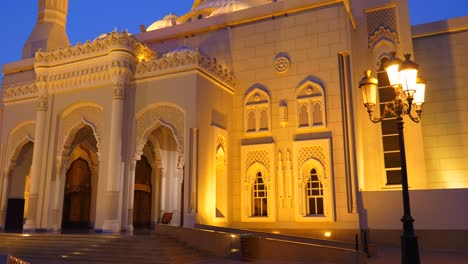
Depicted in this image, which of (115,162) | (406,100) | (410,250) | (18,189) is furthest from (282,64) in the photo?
(18,189)

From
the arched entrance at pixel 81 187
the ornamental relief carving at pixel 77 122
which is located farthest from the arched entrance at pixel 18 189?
the ornamental relief carving at pixel 77 122

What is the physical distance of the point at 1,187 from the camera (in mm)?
15602

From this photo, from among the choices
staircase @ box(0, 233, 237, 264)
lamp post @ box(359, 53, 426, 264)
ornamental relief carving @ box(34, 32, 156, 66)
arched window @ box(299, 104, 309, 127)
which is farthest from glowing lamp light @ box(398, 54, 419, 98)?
ornamental relief carving @ box(34, 32, 156, 66)

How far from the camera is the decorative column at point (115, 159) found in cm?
1254

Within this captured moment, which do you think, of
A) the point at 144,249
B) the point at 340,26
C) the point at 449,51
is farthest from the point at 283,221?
the point at 449,51

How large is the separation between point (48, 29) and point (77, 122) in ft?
24.9

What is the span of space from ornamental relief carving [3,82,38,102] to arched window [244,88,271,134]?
7.87m

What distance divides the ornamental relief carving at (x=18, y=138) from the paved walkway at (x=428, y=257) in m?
12.5

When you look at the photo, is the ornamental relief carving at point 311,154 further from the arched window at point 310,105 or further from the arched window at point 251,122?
the arched window at point 251,122

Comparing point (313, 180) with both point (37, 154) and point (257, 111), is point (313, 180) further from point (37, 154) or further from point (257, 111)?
point (37, 154)

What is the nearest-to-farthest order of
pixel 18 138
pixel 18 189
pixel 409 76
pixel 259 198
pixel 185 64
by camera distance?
1. pixel 409 76
2. pixel 185 64
3. pixel 259 198
4. pixel 18 138
5. pixel 18 189

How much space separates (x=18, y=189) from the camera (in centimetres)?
1620

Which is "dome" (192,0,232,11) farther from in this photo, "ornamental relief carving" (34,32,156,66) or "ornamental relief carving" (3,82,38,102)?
"ornamental relief carving" (3,82,38,102)

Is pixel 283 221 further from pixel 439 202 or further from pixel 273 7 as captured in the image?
pixel 273 7
